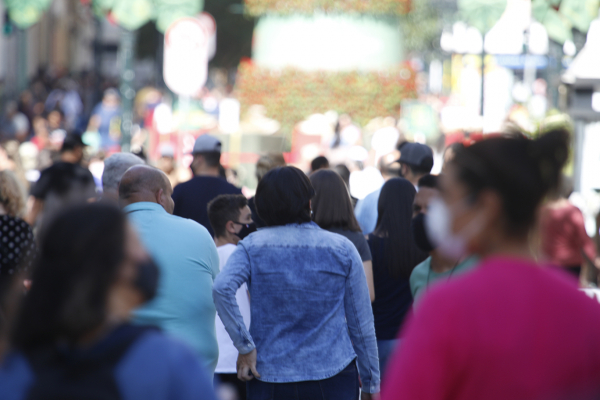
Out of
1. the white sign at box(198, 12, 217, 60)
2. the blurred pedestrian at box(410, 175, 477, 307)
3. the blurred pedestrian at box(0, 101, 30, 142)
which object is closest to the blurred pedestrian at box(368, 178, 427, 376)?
the blurred pedestrian at box(410, 175, 477, 307)

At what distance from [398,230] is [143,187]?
2108 mm

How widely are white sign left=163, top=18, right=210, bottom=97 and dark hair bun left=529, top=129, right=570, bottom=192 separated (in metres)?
11.9

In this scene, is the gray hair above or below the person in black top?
above

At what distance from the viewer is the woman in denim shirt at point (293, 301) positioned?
13.6 feet

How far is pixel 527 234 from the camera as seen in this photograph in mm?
2078

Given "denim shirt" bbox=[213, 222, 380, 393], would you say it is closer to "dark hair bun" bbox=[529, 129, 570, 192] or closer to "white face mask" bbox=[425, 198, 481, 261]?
A: "white face mask" bbox=[425, 198, 481, 261]

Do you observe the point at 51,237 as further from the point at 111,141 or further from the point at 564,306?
the point at 111,141

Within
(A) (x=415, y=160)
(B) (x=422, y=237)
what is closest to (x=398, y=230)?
(A) (x=415, y=160)

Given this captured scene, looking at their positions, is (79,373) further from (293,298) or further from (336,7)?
(336,7)

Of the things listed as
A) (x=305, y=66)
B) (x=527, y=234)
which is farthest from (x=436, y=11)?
(x=527, y=234)

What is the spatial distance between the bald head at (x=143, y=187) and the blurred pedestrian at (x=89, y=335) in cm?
243

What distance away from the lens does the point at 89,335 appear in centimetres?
200

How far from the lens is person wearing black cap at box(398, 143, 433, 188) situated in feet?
23.2

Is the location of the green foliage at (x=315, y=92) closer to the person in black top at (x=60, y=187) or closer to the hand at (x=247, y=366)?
the person in black top at (x=60, y=187)
